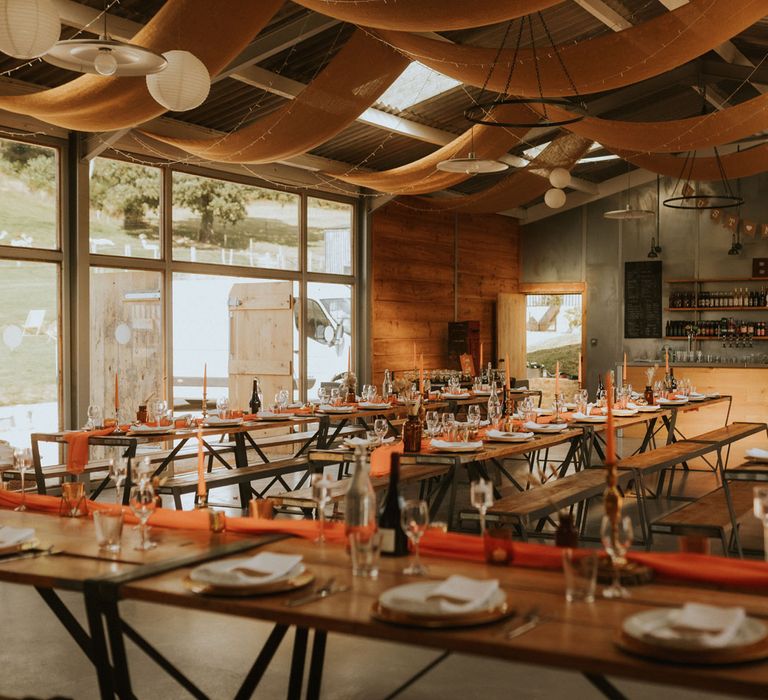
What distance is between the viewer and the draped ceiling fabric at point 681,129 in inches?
302

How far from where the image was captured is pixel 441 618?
188 centimetres

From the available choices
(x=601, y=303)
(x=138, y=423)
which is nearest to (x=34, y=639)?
(x=138, y=423)

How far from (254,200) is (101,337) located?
281 centimetres

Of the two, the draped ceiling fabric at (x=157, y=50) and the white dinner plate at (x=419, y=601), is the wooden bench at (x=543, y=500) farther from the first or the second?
the draped ceiling fabric at (x=157, y=50)

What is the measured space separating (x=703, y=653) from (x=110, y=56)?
12.0 ft

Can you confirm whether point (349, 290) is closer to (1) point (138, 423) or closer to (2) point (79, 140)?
(2) point (79, 140)

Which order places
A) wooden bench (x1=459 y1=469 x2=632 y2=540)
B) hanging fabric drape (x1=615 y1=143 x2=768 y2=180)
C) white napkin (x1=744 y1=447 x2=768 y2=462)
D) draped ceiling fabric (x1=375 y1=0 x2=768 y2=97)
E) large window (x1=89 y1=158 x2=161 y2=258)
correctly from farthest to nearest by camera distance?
hanging fabric drape (x1=615 y1=143 x2=768 y2=180) → large window (x1=89 y1=158 x2=161 y2=258) → draped ceiling fabric (x1=375 y1=0 x2=768 y2=97) → white napkin (x1=744 y1=447 x2=768 y2=462) → wooden bench (x1=459 y1=469 x2=632 y2=540)

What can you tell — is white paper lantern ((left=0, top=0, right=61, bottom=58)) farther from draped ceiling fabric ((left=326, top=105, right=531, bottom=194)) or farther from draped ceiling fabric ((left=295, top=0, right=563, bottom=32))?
draped ceiling fabric ((left=326, top=105, right=531, bottom=194))

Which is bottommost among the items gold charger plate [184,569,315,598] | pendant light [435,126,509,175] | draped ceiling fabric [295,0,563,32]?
gold charger plate [184,569,315,598]

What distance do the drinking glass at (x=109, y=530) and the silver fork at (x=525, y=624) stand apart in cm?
121

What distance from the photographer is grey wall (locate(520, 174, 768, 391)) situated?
14.6 metres

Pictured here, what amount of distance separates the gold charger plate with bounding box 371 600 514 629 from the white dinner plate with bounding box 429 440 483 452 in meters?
3.46

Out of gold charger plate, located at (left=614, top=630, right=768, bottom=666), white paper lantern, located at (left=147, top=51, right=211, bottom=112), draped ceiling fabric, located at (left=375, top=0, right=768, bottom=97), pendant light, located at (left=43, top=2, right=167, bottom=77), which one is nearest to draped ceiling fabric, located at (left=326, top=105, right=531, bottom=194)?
draped ceiling fabric, located at (left=375, top=0, right=768, bottom=97)

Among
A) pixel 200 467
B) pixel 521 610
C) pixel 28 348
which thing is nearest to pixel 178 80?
pixel 200 467
